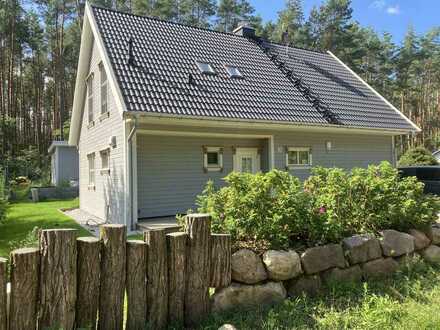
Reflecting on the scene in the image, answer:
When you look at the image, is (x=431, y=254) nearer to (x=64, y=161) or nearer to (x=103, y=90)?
(x=103, y=90)

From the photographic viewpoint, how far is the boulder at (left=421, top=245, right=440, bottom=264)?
15.3ft

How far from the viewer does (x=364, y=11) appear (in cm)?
3372

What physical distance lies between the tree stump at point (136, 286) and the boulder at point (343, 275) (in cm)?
201

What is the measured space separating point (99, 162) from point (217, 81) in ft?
15.5

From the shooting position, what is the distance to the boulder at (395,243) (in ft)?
14.0

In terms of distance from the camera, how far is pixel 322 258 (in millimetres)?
3732

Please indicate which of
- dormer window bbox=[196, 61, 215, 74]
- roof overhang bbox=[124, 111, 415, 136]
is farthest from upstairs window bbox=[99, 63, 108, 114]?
dormer window bbox=[196, 61, 215, 74]

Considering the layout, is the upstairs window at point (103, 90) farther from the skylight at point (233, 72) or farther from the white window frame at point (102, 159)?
the skylight at point (233, 72)

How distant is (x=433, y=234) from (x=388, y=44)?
123ft

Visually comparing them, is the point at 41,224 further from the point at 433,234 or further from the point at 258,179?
the point at 433,234

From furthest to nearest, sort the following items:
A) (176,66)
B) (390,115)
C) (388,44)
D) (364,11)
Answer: (388,44) → (364,11) → (390,115) → (176,66)

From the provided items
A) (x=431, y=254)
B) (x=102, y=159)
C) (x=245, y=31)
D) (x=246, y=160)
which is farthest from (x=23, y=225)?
(x=245, y=31)

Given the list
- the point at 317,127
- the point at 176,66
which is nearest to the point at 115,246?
the point at 176,66

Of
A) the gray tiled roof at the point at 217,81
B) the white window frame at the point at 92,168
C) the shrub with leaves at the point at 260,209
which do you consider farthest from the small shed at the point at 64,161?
the shrub with leaves at the point at 260,209
